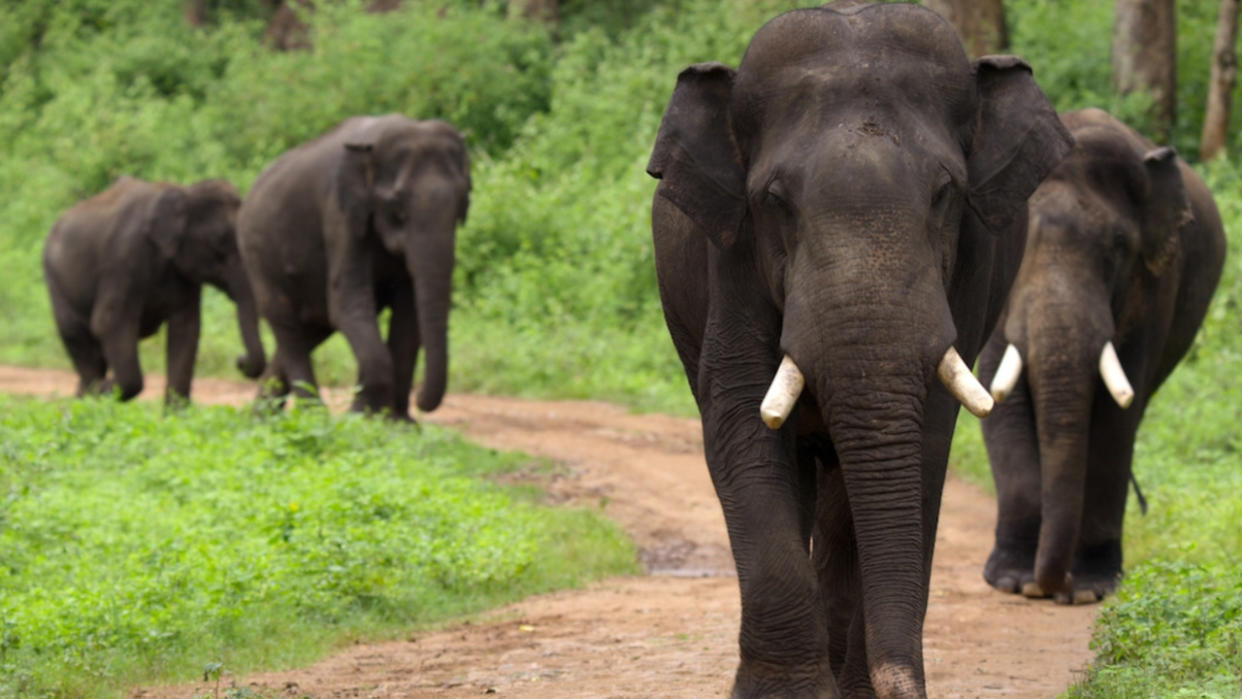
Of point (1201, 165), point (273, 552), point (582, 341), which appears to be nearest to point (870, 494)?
point (273, 552)

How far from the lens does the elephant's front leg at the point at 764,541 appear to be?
5277 millimetres

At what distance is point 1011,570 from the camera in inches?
356

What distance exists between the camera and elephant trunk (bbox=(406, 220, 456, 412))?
42.6 feet

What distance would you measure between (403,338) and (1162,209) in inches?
282

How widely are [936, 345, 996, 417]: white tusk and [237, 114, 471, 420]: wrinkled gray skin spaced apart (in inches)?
325

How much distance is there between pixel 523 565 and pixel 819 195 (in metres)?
4.62

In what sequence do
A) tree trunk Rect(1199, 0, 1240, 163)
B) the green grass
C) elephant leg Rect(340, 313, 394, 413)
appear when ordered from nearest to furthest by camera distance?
the green grass
elephant leg Rect(340, 313, 394, 413)
tree trunk Rect(1199, 0, 1240, 163)

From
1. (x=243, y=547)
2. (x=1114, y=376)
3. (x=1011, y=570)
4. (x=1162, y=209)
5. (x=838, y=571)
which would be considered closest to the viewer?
(x=838, y=571)

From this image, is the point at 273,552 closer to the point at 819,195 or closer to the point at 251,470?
the point at 251,470

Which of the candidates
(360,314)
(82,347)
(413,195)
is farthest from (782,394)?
(82,347)

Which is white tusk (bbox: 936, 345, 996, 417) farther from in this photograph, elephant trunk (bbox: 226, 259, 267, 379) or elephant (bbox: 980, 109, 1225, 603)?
elephant trunk (bbox: 226, 259, 267, 379)

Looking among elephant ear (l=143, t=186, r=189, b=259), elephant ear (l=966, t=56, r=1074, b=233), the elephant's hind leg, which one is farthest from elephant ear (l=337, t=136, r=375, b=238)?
elephant ear (l=966, t=56, r=1074, b=233)

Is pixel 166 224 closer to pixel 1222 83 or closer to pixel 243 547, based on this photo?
pixel 243 547

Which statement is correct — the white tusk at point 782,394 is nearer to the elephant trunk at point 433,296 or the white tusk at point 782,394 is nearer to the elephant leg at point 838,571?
the elephant leg at point 838,571
